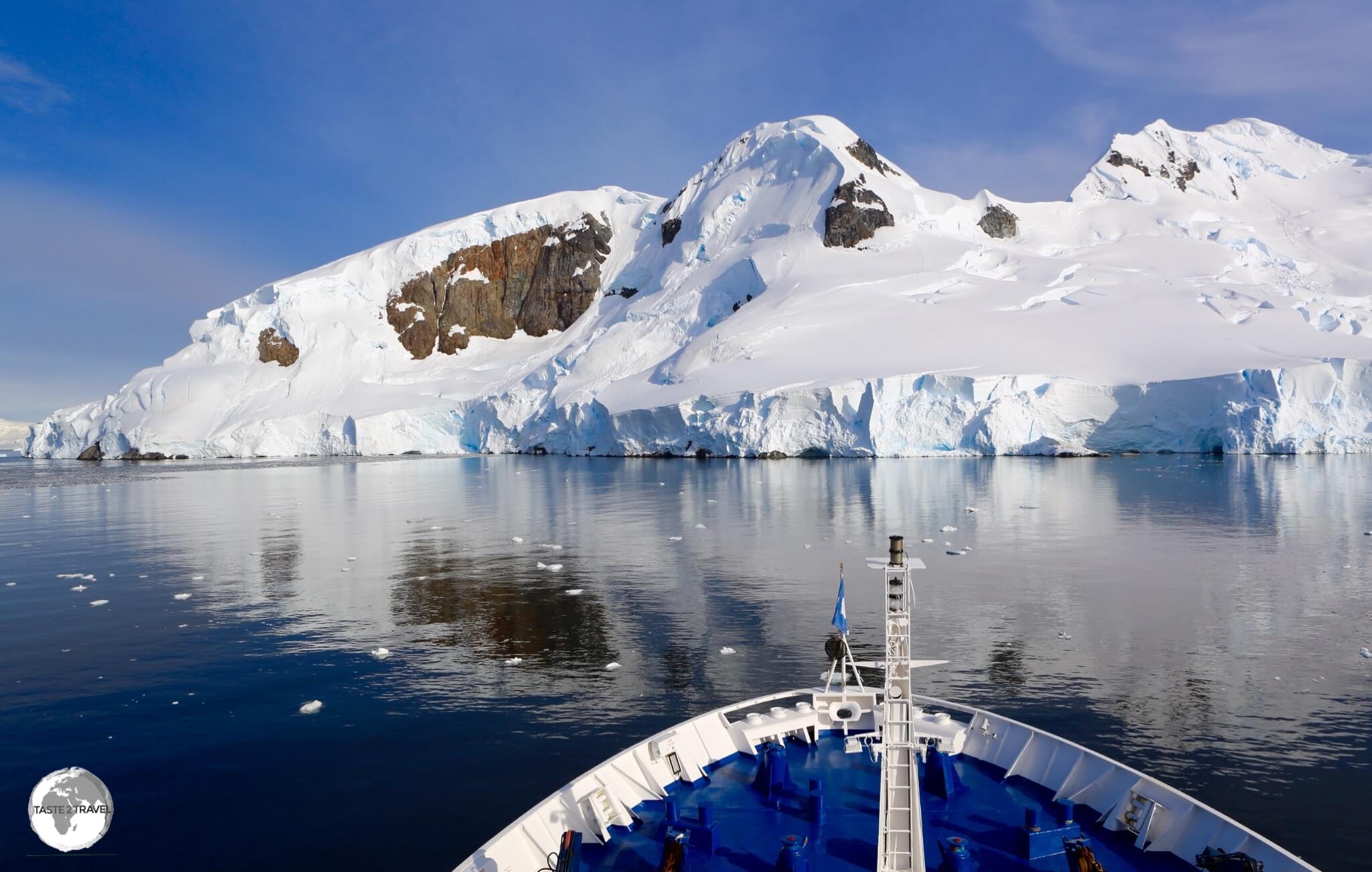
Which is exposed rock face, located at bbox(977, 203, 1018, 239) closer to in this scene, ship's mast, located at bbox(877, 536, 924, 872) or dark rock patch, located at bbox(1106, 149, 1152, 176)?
dark rock patch, located at bbox(1106, 149, 1152, 176)

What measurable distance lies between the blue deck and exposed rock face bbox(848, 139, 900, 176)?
302ft

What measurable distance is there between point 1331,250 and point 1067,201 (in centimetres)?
2614

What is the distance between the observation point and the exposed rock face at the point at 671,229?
98750mm

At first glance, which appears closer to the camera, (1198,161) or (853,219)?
(853,219)

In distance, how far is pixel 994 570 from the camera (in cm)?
2064

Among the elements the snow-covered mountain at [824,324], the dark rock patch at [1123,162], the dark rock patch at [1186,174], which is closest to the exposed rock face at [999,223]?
the snow-covered mountain at [824,324]

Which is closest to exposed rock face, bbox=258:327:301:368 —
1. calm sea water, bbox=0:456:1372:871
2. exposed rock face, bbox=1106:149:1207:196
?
calm sea water, bbox=0:456:1372:871

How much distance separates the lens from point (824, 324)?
69.2m

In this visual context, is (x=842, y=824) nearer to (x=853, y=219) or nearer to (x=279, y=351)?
(x=853, y=219)

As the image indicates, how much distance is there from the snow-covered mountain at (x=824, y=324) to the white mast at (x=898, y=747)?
5044 cm

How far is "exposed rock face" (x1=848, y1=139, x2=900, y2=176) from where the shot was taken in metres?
93.8

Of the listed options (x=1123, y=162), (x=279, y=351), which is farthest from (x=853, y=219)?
(x=279, y=351)

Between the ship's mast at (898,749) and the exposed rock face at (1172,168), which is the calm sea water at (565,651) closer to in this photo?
the ship's mast at (898,749)

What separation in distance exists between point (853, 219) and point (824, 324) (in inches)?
776
